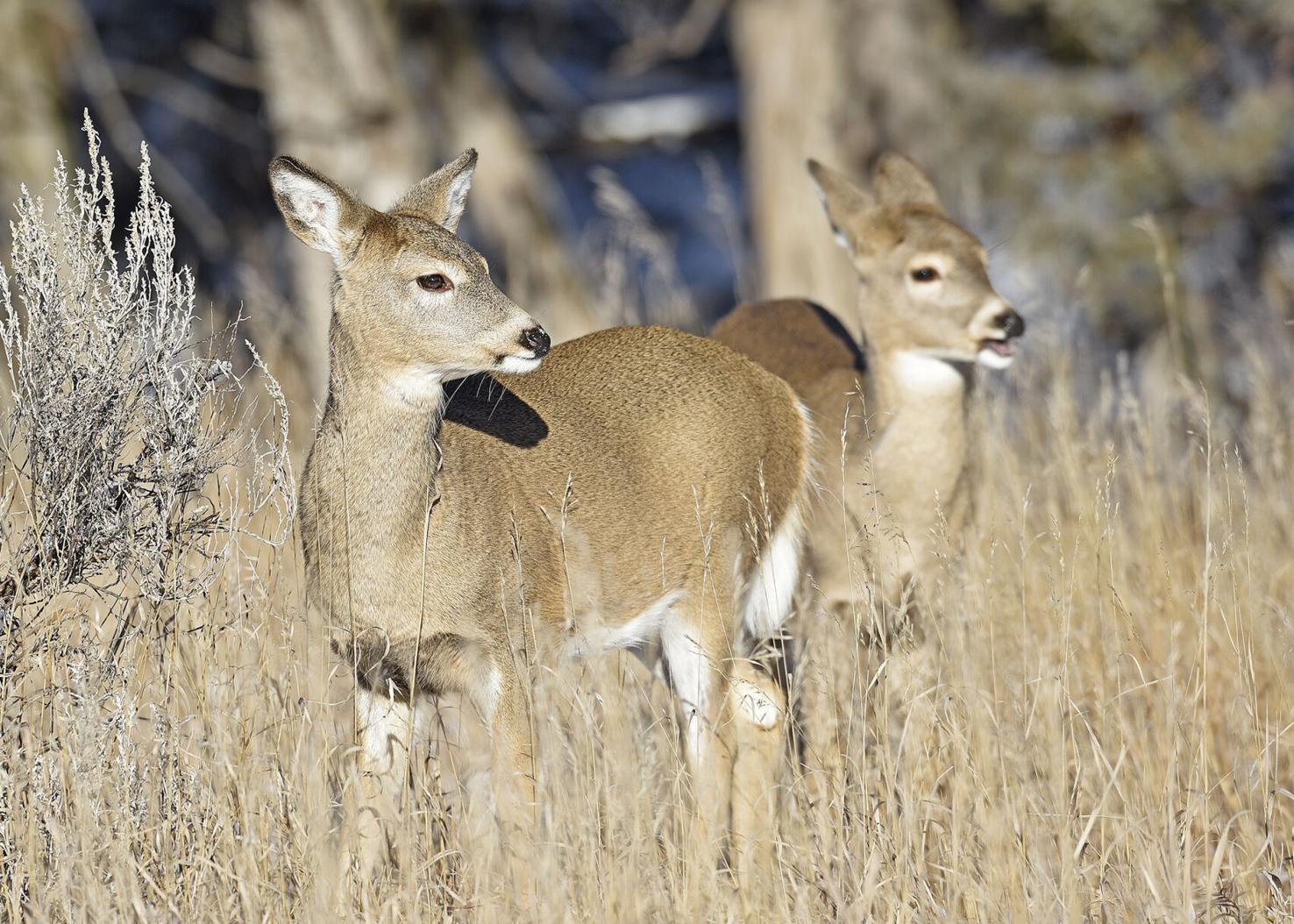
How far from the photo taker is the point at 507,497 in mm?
4410

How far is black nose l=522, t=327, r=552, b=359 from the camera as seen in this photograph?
422 centimetres

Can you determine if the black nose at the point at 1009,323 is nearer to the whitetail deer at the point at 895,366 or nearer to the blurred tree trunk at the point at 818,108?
the whitetail deer at the point at 895,366

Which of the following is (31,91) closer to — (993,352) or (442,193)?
(442,193)

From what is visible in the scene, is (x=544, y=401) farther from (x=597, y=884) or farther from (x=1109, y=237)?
(x=1109, y=237)

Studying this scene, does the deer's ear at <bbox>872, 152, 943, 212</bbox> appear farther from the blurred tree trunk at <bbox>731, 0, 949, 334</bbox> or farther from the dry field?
the blurred tree trunk at <bbox>731, 0, 949, 334</bbox>

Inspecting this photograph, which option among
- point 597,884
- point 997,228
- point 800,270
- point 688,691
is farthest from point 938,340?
point 997,228

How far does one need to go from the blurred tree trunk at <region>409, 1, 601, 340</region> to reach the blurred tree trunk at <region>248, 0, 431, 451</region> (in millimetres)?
1113

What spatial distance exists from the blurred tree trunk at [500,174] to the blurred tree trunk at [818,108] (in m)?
1.48

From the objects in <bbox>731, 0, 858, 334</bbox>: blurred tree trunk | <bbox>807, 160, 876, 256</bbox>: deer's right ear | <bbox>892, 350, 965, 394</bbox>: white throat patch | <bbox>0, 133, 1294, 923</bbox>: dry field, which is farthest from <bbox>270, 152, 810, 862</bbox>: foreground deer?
<bbox>731, 0, 858, 334</bbox>: blurred tree trunk

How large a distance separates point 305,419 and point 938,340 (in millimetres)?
3395

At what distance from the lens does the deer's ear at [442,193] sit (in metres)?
4.80

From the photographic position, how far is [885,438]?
5859mm

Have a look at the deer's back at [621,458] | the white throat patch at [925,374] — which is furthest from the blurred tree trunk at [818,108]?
the deer's back at [621,458]

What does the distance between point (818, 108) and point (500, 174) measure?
2.50m
